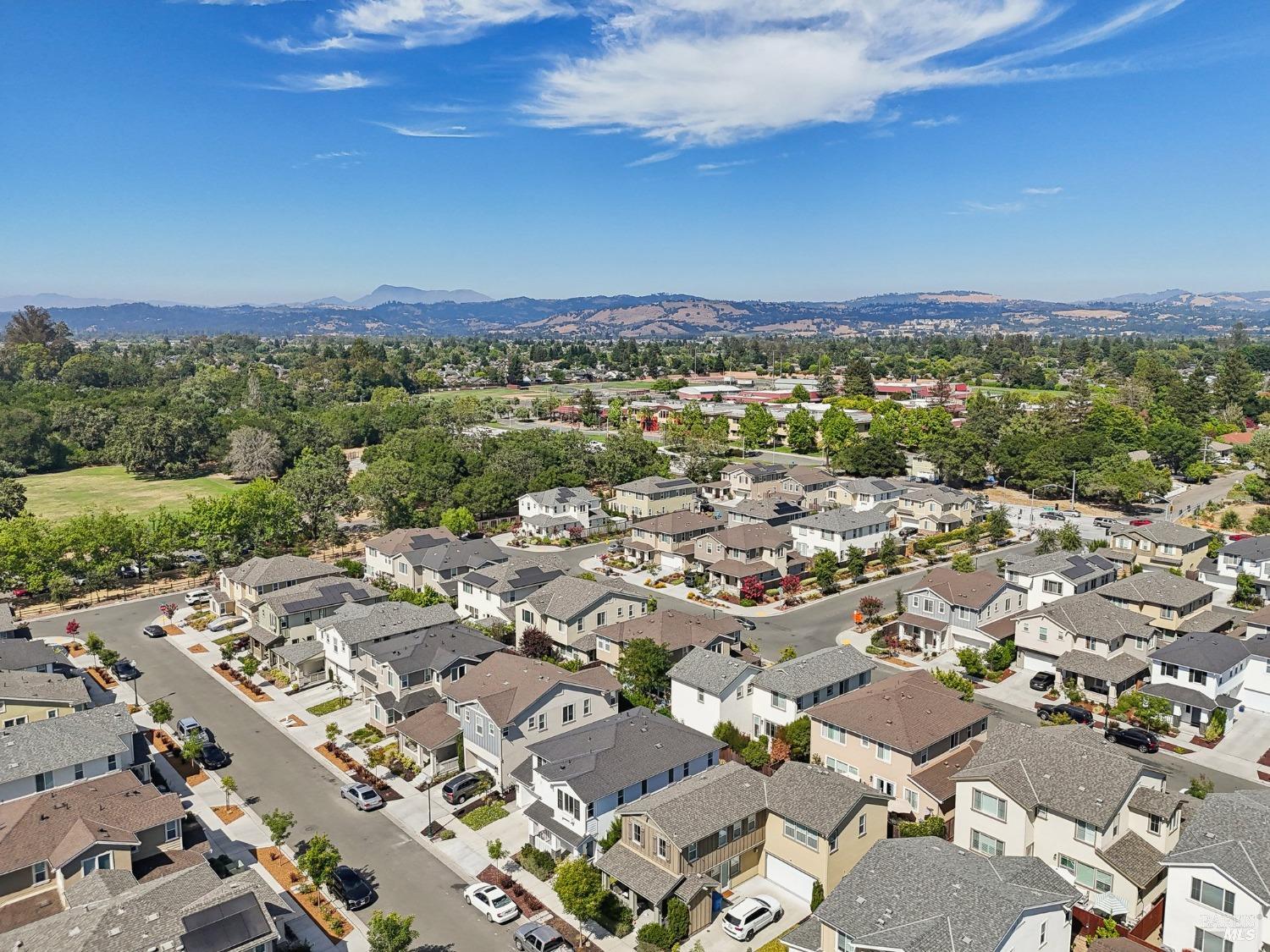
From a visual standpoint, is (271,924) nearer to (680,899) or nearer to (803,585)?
(680,899)

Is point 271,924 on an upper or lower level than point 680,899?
upper

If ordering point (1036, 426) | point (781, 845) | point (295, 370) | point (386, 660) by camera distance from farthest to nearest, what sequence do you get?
point (295, 370) < point (1036, 426) < point (386, 660) < point (781, 845)

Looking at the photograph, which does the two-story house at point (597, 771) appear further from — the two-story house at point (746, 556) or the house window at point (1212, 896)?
the two-story house at point (746, 556)

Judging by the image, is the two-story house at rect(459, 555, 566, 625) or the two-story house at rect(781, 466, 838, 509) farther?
the two-story house at rect(781, 466, 838, 509)

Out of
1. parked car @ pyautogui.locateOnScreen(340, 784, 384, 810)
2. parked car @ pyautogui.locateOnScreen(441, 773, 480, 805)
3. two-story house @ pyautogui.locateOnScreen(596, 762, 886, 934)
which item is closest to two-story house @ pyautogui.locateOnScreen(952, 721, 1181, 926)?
two-story house @ pyautogui.locateOnScreen(596, 762, 886, 934)

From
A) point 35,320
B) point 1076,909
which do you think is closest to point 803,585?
point 1076,909

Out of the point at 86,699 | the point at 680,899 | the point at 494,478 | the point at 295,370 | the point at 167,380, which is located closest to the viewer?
the point at 680,899

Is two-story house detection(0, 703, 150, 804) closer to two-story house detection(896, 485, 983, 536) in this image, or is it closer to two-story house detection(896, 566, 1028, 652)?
two-story house detection(896, 566, 1028, 652)
